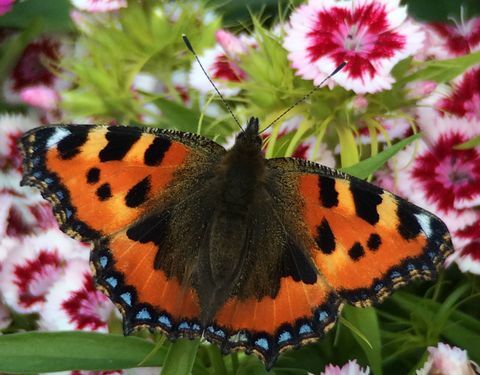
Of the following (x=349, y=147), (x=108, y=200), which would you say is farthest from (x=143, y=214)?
(x=349, y=147)

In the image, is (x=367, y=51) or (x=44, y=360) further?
(x=367, y=51)

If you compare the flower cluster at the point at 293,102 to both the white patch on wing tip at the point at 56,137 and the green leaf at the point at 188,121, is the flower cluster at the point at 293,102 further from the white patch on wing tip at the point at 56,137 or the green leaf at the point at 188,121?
the white patch on wing tip at the point at 56,137

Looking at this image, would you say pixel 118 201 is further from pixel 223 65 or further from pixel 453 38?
pixel 453 38

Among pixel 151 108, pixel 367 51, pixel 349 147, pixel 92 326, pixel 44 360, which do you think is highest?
pixel 151 108

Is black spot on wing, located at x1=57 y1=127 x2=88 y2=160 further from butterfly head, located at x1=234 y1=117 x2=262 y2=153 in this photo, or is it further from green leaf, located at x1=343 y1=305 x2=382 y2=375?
green leaf, located at x1=343 y1=305 x2=382 y2=375

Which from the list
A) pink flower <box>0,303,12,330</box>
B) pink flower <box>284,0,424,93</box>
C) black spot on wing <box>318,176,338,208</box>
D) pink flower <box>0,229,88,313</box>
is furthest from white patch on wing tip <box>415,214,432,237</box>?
pink flower <box>0,303,12,330</box>

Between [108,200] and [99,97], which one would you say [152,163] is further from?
[99,97]
